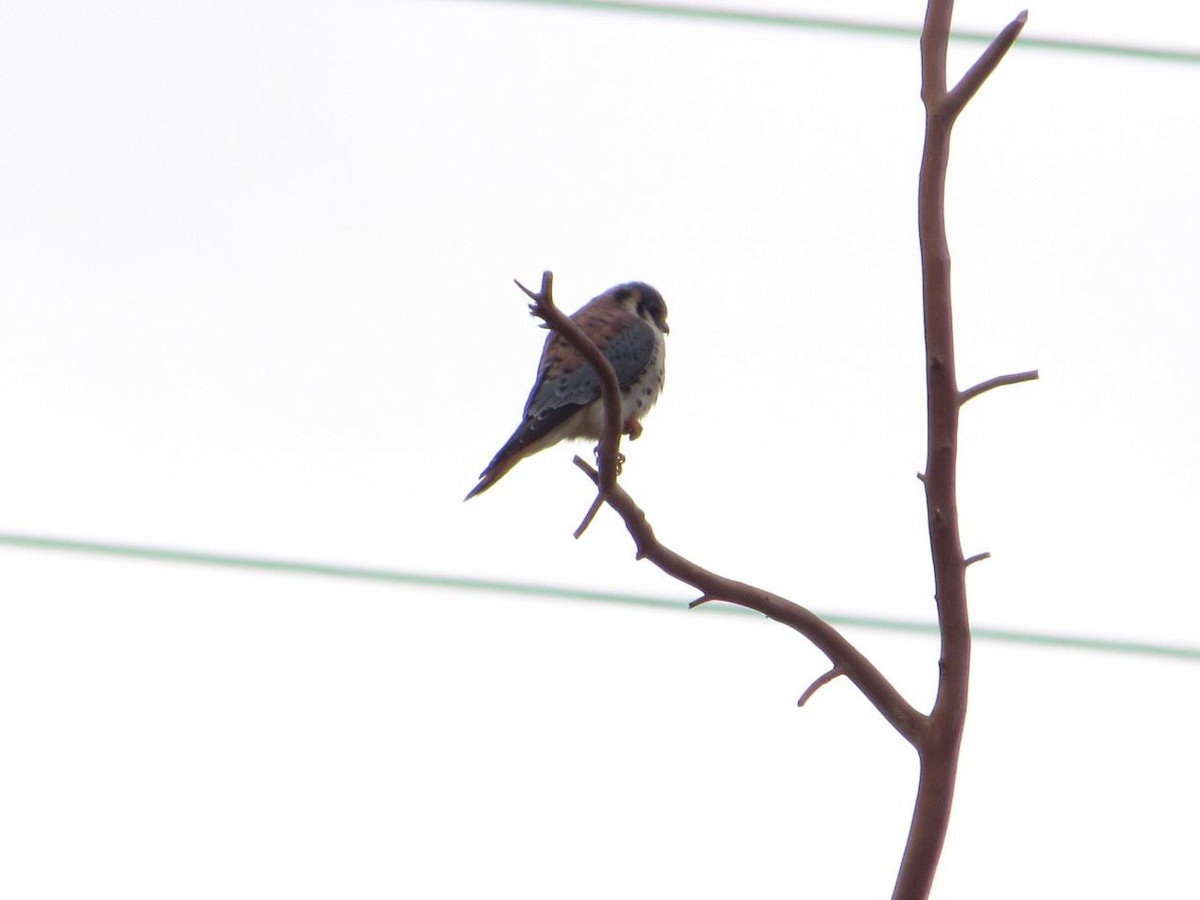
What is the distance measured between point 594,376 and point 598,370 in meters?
1.08

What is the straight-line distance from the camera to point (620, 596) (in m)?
2.69

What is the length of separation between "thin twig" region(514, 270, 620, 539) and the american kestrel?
0.68m

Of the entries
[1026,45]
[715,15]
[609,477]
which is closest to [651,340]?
[715,15]

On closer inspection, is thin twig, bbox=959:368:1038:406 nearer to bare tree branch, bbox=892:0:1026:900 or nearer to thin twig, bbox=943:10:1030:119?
→ bare tree branch, bbox=892:0:1026:900

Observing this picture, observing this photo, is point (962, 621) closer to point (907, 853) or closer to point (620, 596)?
point (907, 853)

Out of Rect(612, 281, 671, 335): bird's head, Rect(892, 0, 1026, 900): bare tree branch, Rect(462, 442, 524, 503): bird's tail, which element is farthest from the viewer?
Rect(612, 281, 671, 335): bird's head

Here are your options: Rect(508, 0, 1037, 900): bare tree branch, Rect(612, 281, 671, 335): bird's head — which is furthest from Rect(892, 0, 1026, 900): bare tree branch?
Rect(612, 281, 671, 335): bird's head

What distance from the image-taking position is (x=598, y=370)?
125 cm

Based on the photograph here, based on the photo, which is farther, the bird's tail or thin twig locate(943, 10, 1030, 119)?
the bird's tail

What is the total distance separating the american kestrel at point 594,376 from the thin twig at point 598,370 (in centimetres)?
68

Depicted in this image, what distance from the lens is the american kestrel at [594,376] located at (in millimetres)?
2172

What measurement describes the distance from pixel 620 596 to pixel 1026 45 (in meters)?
1.28

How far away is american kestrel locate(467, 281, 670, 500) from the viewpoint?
7.13ft

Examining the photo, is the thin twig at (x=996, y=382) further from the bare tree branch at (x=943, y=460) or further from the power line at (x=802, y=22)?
the power line at (x=802, y=22)
